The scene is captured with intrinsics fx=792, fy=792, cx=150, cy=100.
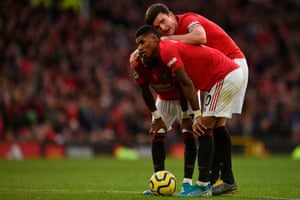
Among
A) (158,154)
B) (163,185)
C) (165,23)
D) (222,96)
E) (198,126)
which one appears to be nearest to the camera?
(198,126)

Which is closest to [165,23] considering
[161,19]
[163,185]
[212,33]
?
[161,19]

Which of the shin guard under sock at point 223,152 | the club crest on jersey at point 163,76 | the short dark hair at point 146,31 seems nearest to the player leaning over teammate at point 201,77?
the short dark hair at point 146,31

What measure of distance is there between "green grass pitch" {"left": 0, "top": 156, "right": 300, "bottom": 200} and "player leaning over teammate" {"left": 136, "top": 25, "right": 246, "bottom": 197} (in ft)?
2.23

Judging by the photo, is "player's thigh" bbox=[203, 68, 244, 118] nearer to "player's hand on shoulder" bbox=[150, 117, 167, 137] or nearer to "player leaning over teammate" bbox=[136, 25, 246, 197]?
"player leaning over teammate" bbox=[136, 25, 246, 197]

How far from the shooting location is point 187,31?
36.3ft

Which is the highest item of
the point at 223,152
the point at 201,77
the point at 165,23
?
the point at 165,23

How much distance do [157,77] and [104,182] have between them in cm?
362

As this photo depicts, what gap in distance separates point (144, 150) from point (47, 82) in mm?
3889

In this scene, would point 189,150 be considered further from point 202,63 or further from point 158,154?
point 202,63

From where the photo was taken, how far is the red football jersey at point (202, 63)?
10.6 meters

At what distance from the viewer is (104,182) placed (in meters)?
14.0

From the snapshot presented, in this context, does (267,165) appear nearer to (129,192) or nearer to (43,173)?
(43,173)

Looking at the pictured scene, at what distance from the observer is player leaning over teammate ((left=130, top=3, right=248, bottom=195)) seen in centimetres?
1091

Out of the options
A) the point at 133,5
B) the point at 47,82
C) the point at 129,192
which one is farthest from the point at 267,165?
the point at 133,5
